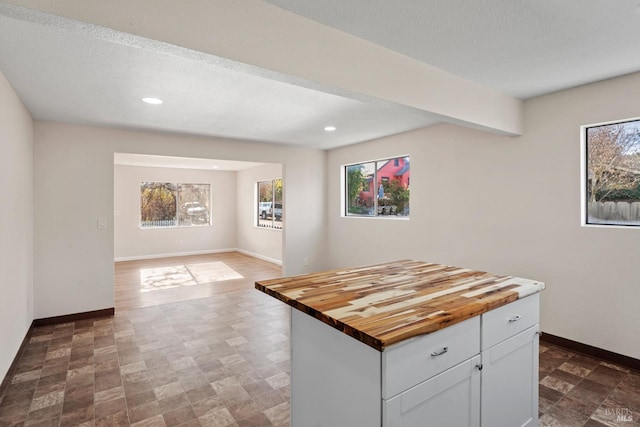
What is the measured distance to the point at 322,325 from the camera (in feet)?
5.01

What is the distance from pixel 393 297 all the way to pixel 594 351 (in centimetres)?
251

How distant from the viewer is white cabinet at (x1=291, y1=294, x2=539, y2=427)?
1.24 metres

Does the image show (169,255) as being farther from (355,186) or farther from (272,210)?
(355,186)

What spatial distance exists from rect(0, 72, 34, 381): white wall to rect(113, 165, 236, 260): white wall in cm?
460

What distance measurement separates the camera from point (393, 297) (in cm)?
164

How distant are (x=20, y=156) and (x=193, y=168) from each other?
5711mm

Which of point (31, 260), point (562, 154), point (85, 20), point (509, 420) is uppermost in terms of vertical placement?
point (85, 20)

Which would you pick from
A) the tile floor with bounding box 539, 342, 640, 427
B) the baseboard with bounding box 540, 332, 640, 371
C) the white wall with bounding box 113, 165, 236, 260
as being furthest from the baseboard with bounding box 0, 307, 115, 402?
the baseboard with bounding box 540, 332, 640, 371

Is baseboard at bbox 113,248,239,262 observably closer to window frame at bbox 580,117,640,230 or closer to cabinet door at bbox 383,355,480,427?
window frame at bbox 580,117,640,230

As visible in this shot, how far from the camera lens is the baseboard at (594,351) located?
8.81 feet

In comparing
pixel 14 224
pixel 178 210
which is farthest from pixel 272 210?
pixel 14 224

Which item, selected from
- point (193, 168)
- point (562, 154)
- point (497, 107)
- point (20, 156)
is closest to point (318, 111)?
point (497, 107)

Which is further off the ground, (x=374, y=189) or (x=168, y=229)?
(x=374, y=189)

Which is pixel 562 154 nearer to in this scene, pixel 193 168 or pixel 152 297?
pixel 152 297
